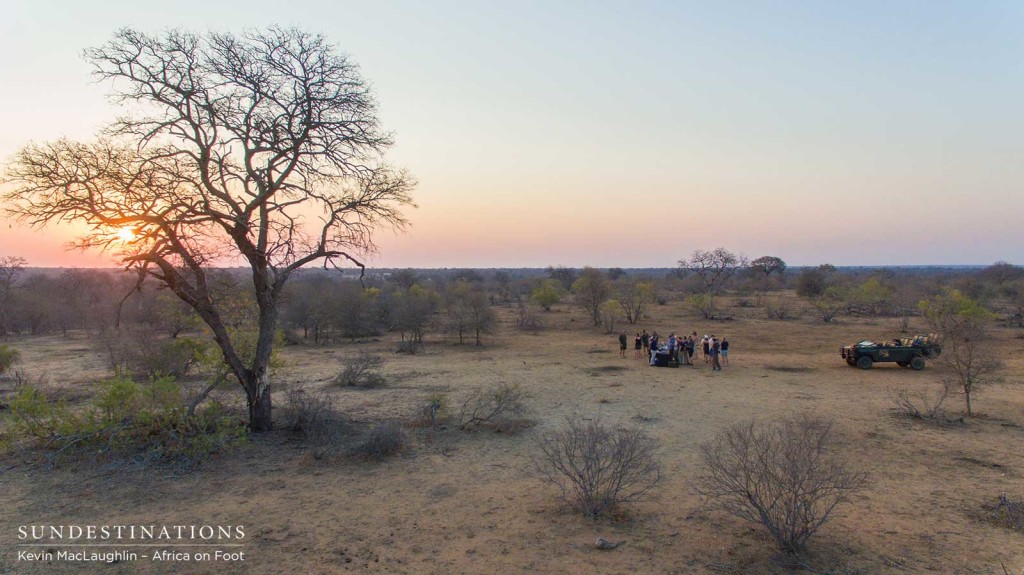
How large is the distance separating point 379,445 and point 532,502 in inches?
126

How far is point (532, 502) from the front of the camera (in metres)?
7.07

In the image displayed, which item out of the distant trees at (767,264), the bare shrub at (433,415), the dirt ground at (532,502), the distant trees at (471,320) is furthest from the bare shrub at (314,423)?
the distant trees at (767,264)

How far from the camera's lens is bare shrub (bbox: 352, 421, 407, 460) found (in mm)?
8891

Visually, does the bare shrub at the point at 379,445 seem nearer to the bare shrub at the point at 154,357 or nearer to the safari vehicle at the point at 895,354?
the bare shrub at the point at 154,357

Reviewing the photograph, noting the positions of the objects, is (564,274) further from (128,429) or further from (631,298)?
(128,429)

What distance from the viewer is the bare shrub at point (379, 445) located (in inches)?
350

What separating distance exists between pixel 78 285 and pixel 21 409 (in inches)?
1682

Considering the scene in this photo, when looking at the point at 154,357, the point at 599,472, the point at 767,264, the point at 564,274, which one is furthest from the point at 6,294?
the point at 767,264

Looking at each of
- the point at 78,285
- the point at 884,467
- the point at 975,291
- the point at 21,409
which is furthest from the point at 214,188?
the point at 975,291

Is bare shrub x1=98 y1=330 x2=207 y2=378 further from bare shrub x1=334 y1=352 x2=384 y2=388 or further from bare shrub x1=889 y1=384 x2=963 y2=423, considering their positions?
bare shrub x1=889 y1=384 x2=963 y2=423

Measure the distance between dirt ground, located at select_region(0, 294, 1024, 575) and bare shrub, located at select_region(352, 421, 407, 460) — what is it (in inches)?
7.5

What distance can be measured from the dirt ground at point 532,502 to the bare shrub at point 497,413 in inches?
16.9

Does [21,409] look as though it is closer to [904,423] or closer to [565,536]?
[565,536]

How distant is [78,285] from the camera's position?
41.6 m
